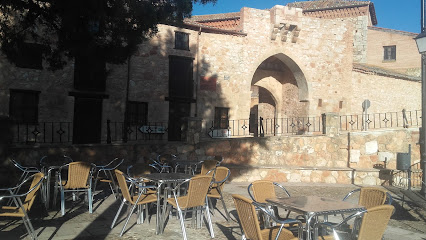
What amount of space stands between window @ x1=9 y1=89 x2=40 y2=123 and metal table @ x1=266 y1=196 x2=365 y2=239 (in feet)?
40.8

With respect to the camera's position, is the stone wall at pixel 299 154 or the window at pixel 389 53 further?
the window at pixel 389 53

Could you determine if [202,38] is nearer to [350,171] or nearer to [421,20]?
[350,171]

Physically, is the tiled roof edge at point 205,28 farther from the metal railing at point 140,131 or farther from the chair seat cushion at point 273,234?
the chair seat cushion at point 273,234

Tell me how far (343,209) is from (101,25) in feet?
21.1

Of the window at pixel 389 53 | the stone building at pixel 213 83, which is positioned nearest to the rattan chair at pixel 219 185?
the stone building at pixel 213 83

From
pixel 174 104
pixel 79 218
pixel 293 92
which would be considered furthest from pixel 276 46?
pixel 79 218

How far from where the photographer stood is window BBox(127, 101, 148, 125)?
1521cm

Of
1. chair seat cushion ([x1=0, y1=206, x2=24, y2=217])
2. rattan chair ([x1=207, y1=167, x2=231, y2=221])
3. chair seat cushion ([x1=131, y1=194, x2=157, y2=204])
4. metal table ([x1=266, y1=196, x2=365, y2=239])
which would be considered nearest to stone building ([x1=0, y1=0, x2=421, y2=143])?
rattan chair ([x1=207, y1=167, x2=231, y2=221])

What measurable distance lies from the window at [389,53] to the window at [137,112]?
686 inches

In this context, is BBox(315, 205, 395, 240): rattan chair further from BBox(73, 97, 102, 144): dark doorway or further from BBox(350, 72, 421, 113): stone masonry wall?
BBox(350, 72, 421, 113): stone masonry wall

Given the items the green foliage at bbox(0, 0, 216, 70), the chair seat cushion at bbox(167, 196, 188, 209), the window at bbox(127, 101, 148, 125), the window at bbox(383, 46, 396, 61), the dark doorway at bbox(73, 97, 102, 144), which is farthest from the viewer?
the window at bbox(383, 46, 396, 61)

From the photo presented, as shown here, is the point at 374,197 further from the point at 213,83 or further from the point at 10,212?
the point at 213,83

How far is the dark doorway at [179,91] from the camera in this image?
Answer: 52.6 ft

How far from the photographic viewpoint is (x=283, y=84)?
2003 centimetres
